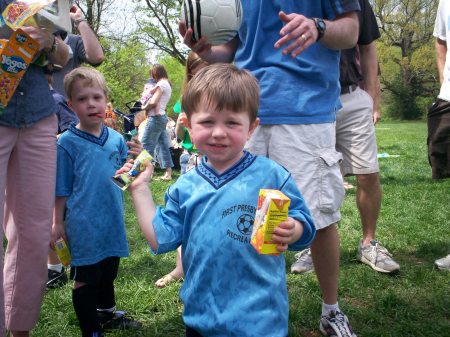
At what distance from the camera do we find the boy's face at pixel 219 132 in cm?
167

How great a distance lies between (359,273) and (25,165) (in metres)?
2.39

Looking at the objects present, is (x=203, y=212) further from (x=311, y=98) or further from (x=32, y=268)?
(x=32, y=268)

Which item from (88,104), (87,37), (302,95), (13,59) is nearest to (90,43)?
(87,37)

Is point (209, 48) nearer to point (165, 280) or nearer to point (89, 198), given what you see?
point (89, 198)

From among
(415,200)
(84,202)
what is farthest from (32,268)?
(415,200)

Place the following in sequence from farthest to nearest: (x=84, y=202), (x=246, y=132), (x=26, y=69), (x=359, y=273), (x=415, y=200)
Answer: (x=415, y=200), (x=359, y=273), (x=84, y=202), (x=26, y=69), (x=246, y=132)

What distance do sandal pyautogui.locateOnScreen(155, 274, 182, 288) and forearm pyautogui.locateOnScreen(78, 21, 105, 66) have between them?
1.59m

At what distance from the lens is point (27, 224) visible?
94.2 inches

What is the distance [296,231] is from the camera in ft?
5.31

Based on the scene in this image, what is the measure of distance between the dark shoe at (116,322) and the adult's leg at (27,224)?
18.5 inches

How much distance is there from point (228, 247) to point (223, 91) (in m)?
0.54

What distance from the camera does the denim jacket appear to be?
7.45 feet

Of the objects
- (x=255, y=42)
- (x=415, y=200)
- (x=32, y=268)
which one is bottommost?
(x=415, y=200)

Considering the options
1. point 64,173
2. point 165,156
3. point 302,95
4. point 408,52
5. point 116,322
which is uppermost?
point 408,52
